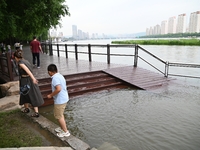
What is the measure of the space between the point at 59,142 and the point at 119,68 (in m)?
5.88

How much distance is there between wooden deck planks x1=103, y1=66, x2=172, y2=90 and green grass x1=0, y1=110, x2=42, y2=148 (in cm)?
437

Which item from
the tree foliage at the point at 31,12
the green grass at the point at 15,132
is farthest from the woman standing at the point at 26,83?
the tree foliage at the point at 31,12

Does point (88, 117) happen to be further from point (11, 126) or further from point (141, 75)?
point (141, 75)

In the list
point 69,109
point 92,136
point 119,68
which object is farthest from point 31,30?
point 92,136

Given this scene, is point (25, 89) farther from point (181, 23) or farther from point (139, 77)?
point (181, 23)

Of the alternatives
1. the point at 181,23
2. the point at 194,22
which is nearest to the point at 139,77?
the point at 194,22

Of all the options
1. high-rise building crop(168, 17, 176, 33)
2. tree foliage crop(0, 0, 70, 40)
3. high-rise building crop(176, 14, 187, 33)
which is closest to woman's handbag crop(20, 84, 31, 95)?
tree foliage crop(0, 0, 70, 40)

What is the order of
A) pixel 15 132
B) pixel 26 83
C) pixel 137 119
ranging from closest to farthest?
pixel 15 132 → pixel 26 83 → pixel 137 119

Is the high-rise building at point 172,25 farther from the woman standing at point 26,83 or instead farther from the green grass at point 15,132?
the green grass at point 15,132

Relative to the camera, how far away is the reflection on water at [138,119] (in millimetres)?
3273

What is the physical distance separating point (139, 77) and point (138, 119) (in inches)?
137

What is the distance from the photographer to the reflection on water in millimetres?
3273

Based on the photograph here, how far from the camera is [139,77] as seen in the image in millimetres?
7383

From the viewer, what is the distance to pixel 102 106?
5.04 m
